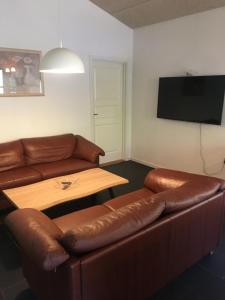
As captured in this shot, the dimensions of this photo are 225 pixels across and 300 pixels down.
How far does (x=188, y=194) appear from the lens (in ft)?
6.12

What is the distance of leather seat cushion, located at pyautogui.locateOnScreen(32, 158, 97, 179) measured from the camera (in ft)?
11.2

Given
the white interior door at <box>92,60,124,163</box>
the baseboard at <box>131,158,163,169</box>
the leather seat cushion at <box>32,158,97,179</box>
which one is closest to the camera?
the leather seat cushion at <box>32,158,97,179</box>

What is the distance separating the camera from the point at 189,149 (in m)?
4.25

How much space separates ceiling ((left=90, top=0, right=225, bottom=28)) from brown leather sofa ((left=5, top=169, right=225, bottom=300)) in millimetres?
2751

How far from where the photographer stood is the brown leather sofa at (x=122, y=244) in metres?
1.33

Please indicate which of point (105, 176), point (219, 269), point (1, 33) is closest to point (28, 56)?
point (1, 33)

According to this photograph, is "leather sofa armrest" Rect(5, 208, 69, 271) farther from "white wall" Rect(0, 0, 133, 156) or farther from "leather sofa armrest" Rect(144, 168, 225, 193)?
"white wall" Rect(0, 0, 133, 156)

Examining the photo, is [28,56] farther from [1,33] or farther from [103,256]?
[103,256]

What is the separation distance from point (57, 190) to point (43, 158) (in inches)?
49.7

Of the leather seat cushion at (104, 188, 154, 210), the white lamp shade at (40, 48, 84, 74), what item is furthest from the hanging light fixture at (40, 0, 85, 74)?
the leather seat cushion at (104, 188, 154, 210)

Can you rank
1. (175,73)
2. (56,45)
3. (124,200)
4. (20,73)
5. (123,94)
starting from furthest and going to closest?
(123,94) → (175,73) → (56,45) → (20,73) → (124,200)

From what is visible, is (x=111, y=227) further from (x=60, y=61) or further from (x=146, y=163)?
(x=146, y=163)

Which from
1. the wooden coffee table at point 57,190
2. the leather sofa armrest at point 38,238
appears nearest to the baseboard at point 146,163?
the wooden coffee table at point 57,190

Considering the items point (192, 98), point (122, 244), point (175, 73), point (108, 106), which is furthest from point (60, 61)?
point (108, 106)
